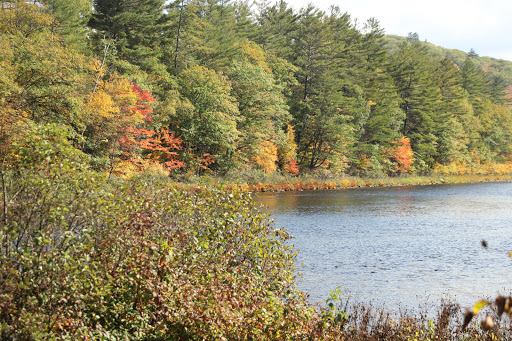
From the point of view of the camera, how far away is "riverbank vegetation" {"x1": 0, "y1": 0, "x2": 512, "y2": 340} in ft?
20.4

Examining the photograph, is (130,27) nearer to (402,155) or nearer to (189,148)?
(189,148)

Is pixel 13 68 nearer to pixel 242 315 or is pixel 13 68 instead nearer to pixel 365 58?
pixel 242 315

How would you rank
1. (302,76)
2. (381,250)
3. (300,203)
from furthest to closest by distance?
(302,76), (300,203), (381,250)

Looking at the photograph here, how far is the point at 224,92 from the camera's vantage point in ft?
123

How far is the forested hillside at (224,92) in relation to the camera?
76.1 ft

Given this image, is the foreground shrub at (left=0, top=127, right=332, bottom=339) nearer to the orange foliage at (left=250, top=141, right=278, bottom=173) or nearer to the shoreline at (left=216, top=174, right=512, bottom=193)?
the shoreline at (left=216, top=174, right=512, bottom=193)

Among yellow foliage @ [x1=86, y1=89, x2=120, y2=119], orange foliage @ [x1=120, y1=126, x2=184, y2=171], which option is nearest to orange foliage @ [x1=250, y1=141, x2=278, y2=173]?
orange foliage @ [x1=120, y1=126, x2=184, y2=171]

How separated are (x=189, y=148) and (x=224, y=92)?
5.44m

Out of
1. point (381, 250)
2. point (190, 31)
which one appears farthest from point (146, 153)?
point (381, 250)

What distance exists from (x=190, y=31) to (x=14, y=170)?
37.4m

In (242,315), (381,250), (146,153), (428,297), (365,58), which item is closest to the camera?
(242,315)

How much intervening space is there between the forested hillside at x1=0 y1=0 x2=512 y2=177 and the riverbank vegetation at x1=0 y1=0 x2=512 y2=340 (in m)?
0.19

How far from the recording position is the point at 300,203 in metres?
31.1

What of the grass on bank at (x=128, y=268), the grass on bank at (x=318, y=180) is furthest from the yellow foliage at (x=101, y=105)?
the grass on bank at (x=128, y=268)
